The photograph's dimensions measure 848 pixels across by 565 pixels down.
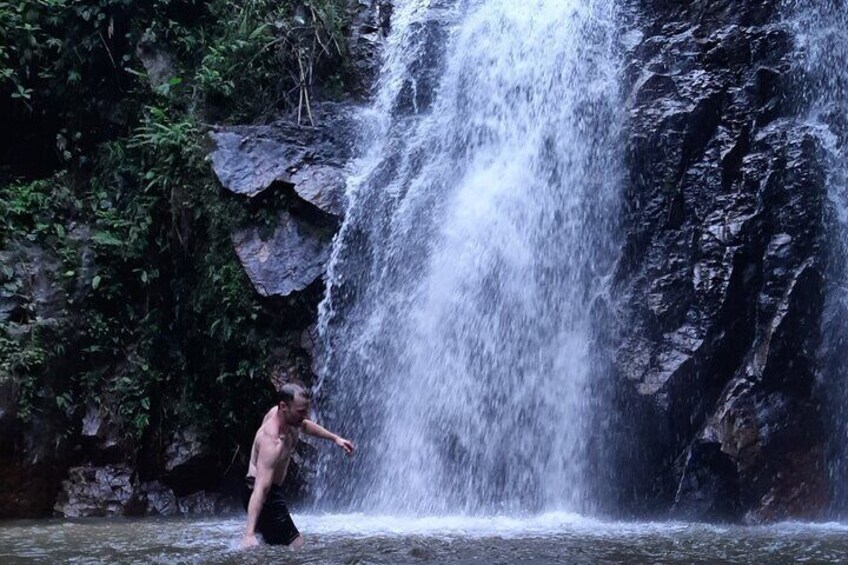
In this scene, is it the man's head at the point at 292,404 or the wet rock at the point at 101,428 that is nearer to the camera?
the man's head at the point at 292,404

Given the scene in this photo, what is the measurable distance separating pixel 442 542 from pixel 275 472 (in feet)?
4.50

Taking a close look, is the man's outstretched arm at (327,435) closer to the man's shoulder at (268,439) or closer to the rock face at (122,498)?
the man's shoulder at (268,439)

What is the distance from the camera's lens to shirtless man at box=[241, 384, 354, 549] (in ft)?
20.0

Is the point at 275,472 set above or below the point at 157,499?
above

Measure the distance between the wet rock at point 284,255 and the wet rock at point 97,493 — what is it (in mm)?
2853

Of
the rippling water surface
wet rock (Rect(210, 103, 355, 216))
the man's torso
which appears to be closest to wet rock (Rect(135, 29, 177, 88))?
wet rock (Rect(210, 103, 355, 216))

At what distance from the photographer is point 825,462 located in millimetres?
8773

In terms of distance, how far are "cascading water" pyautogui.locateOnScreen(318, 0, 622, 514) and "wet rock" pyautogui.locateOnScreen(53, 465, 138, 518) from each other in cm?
248

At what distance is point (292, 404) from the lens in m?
6.10

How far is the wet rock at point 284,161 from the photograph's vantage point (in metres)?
10.5

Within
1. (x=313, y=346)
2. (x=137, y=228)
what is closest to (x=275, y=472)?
(x=313, y=346)

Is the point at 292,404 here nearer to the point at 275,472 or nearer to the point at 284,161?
the point at 275,472

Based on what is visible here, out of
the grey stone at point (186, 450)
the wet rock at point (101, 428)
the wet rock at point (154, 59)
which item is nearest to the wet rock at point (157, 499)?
the grey stone at point (186, 450)

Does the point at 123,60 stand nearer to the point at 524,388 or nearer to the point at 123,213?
the point at 123,213
